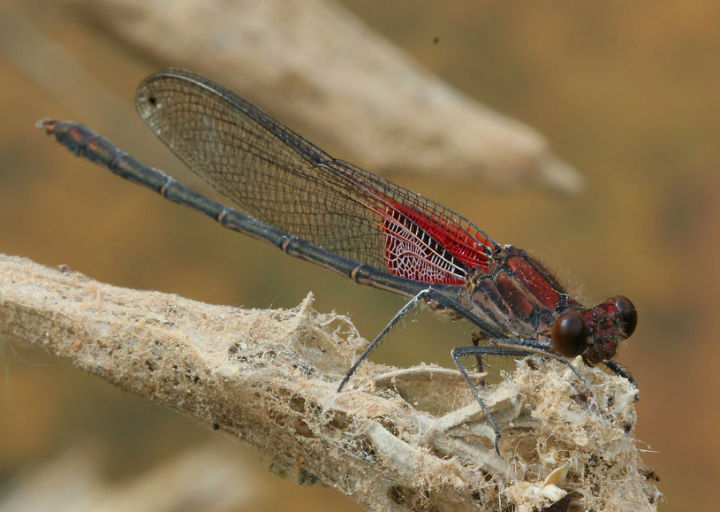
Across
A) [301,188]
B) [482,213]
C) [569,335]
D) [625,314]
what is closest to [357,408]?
[569,335]

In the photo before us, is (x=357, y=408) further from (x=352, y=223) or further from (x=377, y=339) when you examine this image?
(x=352, y=223)

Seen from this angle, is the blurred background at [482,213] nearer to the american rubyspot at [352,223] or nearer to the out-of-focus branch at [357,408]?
the american rubyspot at [352,223]

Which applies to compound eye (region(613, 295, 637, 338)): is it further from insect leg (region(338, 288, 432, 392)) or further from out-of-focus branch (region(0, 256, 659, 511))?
insect leg (region(338, 288, 432, 392))

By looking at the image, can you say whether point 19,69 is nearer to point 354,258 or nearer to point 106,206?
point 106,206

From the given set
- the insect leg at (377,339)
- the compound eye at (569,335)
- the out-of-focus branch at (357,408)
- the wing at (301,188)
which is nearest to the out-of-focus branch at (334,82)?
the wing at (301,188)

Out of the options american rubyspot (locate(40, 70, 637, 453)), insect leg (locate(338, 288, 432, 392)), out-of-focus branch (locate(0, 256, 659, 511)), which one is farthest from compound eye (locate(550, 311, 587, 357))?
insect leg (locate(338, 288, 432, 392))
